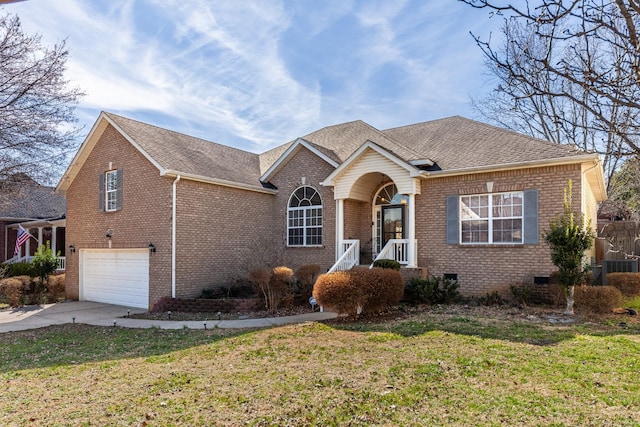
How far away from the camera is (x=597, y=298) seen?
979 centimetres

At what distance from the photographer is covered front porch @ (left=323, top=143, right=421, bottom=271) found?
1341cm

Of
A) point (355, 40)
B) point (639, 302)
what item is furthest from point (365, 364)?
point (639, 302)

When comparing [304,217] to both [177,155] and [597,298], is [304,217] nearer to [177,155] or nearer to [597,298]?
[177,155]

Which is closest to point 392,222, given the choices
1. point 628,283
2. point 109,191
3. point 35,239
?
point 628,283

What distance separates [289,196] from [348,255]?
162 inches

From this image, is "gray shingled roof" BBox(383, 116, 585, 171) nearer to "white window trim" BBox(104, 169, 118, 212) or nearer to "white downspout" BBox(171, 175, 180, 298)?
"white downspout" BBox(171, 175, 180, 298)

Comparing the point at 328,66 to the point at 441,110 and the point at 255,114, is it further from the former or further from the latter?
the point at 441,110

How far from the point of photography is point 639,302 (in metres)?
11.3

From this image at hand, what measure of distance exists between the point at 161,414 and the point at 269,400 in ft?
3.84

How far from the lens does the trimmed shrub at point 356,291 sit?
9.76 metres

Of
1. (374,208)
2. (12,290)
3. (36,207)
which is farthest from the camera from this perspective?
(36,207)

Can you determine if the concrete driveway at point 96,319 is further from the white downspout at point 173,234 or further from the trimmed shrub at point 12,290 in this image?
the white downspout at point 173,234

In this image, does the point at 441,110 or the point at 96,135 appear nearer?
the point at 96,135

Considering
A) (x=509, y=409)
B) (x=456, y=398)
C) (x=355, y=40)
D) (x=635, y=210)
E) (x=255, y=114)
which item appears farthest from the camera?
(x=635, y=210)
